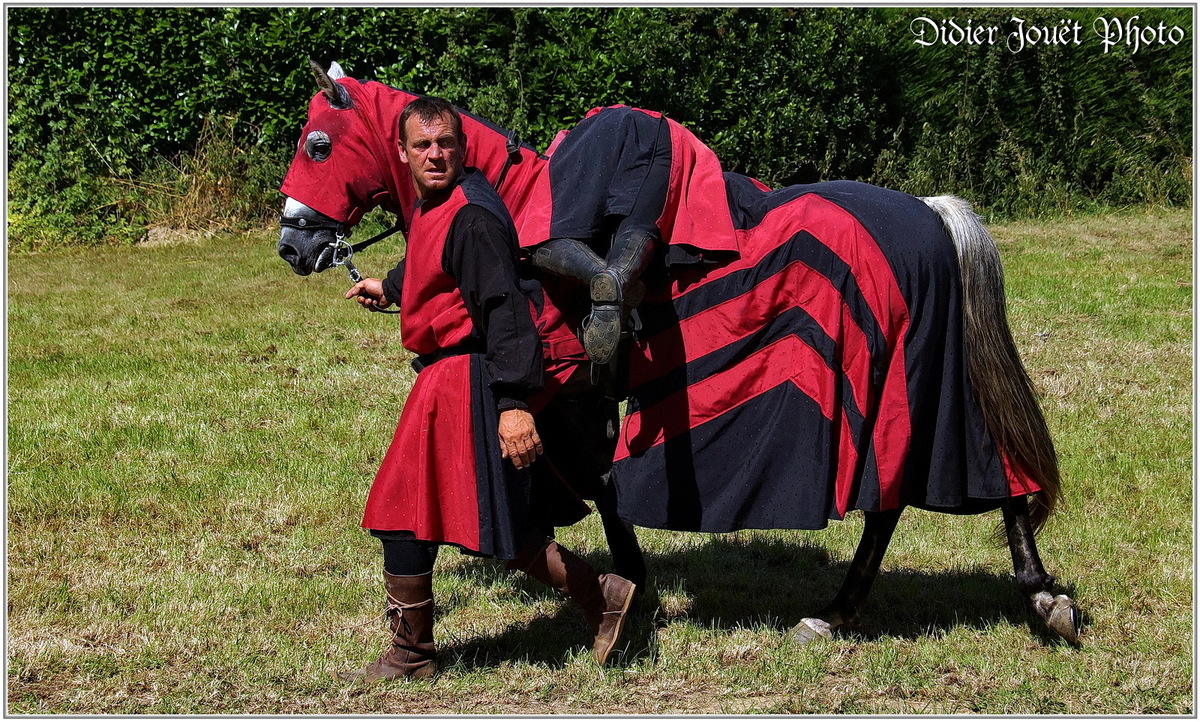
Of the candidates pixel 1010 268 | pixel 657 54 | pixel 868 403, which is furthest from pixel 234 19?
pixel 868 403

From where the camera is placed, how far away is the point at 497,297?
306 centimetres

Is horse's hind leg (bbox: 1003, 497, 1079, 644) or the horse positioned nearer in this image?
the horse

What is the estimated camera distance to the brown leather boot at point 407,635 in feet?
11.1

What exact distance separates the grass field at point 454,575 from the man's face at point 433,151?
4.97 ft

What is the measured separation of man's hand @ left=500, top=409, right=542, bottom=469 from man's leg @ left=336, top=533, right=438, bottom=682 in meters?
0.42

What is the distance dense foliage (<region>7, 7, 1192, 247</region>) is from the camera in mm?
10078

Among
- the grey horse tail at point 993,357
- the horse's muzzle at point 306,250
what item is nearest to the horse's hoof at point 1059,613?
the grey horse tail at point 993,357

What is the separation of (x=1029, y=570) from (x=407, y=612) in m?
2.05

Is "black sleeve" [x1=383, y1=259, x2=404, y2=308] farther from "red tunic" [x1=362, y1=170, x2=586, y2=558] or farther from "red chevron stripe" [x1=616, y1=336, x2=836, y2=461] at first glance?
"red chevron stripe" [x1=616, y1=336, x2=836, y2=461]

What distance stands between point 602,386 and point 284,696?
53.3 inches

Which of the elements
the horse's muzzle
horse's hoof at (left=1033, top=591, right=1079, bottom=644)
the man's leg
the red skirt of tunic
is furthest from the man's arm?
horse's hoof at (left=1033, top=591, right=1079, bottom=644)

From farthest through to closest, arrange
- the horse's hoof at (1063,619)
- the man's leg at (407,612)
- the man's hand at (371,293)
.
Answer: the horse's hoof at (1063,619)
the man's hand at (371,293)
the man's leg at (407,612)

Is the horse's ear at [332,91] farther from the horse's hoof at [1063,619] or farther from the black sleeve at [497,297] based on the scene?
the horse's hoof at [1063,619]

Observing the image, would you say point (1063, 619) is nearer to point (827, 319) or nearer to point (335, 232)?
A: point (827, 319)
